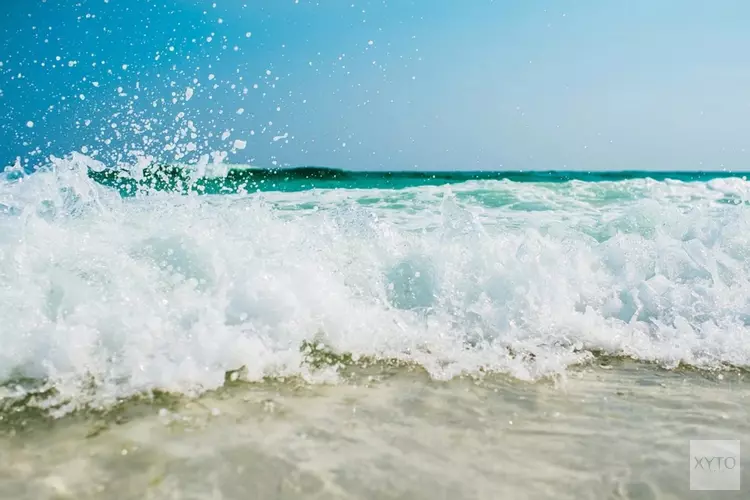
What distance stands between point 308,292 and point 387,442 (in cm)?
155

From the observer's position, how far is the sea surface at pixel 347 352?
205cm

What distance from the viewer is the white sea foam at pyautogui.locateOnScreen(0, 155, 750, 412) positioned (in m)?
2.95

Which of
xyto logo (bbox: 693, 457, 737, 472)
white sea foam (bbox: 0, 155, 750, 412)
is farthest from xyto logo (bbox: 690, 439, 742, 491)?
white sea foam (bbox: 0, 155, 750, 412)

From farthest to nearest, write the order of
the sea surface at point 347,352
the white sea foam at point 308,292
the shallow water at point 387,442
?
the white sea foam at point 308,292
the sea surface at point 347,352
the shallow water at point 387,442

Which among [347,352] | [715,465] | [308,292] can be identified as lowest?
[715,465]

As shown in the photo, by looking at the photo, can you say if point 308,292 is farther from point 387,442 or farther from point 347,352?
point 387,442

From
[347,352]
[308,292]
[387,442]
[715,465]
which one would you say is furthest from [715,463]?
[308,292]

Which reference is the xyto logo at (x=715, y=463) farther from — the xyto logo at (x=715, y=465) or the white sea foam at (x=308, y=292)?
the white sea foam at (x=308, y=292)

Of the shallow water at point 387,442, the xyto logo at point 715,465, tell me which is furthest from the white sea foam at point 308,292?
the xyto logo at point 715,465

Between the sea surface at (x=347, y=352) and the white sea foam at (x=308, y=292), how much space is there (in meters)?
0.02

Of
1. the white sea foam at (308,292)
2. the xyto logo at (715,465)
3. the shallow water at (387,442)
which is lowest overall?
the xyto logo at (715,465)

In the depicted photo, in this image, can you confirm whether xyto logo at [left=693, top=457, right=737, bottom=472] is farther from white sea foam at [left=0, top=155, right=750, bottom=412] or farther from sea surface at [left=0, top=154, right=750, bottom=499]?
white sea foam at [left=0, top=155, right=750, bottom=412]

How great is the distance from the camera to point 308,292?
11.9 feet

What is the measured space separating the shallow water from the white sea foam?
29cm
